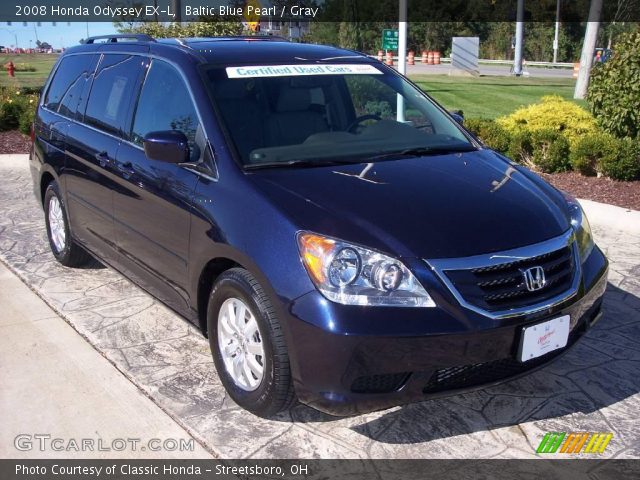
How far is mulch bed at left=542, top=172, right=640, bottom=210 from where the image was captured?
784cm

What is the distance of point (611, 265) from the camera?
19.5ft

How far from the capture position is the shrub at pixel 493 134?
30.3 feet

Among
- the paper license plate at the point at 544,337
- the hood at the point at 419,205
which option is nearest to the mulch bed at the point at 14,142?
the hood at the point at 419,205

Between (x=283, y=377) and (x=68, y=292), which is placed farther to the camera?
(x=68, y=292)

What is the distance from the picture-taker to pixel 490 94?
21.9 m

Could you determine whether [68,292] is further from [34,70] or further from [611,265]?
[34,70]

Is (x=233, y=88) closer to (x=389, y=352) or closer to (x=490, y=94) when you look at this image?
(x=389, y=352)

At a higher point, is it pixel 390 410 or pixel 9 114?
pixel 9 114

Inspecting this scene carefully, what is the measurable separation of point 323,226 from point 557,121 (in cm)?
713

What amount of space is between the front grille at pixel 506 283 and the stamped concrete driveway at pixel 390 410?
756 millimetres

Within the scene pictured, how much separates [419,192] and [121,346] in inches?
86.0

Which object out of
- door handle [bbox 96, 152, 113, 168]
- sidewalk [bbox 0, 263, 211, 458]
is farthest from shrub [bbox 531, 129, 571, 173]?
sidewalk [bbox 0, 263, 211, 458]

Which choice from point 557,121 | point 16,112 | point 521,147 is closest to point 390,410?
point 521,147

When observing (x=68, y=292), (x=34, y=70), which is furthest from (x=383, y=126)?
(x=34, y=70)
